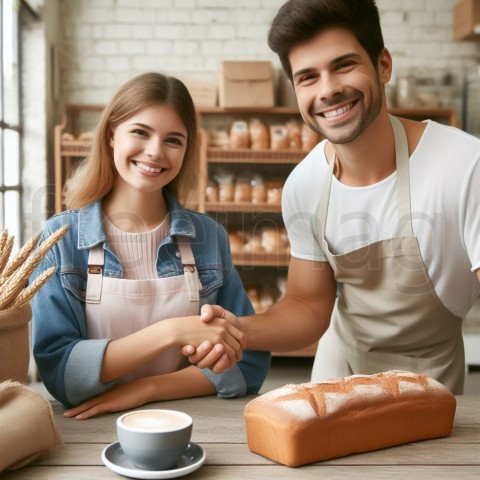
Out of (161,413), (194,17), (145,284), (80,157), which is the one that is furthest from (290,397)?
(194,17)

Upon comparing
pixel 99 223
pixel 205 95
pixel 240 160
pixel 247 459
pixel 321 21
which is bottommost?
pixel 247 459

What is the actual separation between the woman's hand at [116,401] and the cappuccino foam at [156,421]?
0.32 metres

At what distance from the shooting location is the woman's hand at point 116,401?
4.13ft

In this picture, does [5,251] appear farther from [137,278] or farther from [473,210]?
[473,210]

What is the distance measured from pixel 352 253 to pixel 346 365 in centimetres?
42

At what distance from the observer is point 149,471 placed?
93 centimetres

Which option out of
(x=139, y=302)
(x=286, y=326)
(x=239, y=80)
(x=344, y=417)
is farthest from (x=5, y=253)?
(x=239, y=80)

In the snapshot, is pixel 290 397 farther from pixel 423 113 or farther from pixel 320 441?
pixel 423 113

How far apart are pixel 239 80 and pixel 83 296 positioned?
3154 mm

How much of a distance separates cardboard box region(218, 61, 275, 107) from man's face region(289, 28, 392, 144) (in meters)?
2.75

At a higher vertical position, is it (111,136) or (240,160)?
(240,160)

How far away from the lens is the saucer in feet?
3.04

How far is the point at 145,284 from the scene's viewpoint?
1491 millimetres

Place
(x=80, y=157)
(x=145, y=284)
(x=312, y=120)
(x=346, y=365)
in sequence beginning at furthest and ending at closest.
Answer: (x=80, y=157), (x=346, y=365), (x=312, y=120), (x=145, y=284)
